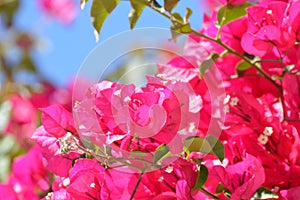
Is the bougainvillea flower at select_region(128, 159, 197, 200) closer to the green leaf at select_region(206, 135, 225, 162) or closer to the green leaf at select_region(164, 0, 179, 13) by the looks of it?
the green leaf at select_region(206, 135, 225, 162)

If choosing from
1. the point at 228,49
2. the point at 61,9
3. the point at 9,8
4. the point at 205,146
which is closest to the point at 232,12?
the point at 228,49

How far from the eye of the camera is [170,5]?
1.04m

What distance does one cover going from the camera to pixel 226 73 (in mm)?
1152

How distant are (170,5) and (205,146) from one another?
0.84 feet

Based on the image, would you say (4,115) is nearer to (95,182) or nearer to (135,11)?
(135,11)

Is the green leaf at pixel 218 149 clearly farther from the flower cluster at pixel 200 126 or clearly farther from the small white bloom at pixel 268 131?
the small white bloom at pixel 268 131

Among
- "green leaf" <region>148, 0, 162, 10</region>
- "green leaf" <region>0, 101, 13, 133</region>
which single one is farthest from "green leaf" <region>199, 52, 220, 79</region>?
"green leaf" <region>0, 101, 13, 133</region>

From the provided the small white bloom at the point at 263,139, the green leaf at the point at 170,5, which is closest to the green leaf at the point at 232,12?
the green leaf at the point at 170,5

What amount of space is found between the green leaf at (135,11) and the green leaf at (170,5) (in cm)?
3

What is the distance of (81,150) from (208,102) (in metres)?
0.27

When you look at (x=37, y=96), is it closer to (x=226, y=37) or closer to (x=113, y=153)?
(x=226, y=37)

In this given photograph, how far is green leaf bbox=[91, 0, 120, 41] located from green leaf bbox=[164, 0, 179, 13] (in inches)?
2.8

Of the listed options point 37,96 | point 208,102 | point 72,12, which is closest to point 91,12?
point 208,102

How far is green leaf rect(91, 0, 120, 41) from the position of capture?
104 cm
